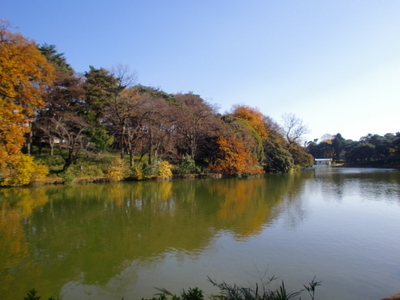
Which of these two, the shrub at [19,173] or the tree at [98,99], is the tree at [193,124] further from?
the shrub at [19,173]

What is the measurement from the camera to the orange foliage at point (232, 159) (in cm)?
2423

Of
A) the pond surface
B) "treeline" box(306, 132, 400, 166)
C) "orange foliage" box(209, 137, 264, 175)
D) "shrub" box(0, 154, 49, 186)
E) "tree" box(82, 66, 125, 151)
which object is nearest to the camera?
the pond surface

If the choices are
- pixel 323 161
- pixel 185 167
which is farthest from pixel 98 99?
pixel 323 161

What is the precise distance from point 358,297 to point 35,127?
2478cm

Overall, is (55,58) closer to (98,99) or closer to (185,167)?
(98,99)

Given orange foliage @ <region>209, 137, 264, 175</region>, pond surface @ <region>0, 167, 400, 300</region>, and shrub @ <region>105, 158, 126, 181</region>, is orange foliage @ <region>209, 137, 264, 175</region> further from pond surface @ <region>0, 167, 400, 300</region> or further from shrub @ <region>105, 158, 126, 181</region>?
pond surface @ <region>0, 167, 400, 300</region>

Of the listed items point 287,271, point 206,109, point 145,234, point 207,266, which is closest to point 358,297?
point 287,271

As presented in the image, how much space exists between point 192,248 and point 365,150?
56857 mm

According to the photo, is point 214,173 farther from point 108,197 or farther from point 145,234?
point 145,234

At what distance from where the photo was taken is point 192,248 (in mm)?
5742

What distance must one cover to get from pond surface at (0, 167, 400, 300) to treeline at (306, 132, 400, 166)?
4277 centimetres

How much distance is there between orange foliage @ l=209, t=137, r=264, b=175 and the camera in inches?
954

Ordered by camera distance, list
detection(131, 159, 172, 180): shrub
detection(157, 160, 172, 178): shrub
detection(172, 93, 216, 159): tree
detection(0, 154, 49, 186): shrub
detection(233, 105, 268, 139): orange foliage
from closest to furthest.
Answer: detection(0, 154, 49, 186): shrub, detection(131, 159, 172, 180): shrub, detection(157, 160, 172, 178): shrub, detection(172, 93, 216, 159): tree, detection(233, 105, 268, 139): orange foliage

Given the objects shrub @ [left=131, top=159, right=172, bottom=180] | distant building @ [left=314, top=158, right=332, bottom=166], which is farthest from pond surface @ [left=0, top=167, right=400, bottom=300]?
distant building @ [left=314, top=158, right=332, bottom=166]
